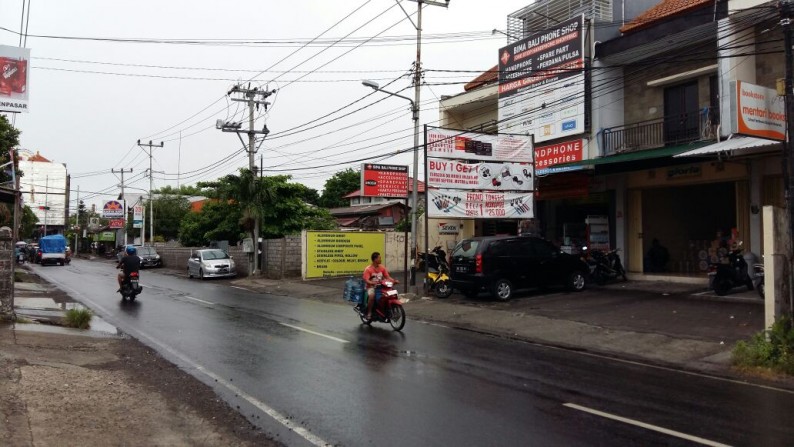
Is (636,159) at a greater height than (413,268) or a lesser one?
greater

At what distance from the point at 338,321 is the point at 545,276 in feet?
21.6

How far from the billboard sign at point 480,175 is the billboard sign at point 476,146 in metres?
0.22

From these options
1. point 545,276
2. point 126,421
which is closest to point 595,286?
point 545,276

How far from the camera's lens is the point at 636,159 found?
16031 mm

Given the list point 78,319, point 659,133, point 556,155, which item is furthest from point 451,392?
point 556,155

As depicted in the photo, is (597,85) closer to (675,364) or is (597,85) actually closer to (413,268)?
(413,268)

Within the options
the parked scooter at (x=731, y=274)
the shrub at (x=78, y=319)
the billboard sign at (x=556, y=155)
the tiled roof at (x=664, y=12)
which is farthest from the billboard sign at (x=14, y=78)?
the parked scooter at (x=731, y=274)

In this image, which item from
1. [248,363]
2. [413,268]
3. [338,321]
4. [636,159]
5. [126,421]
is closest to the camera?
[126,421]

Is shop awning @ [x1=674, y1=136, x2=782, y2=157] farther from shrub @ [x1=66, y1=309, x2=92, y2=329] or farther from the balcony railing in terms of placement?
shrub @ [x1=66, y1=309, x2=92, y2=329]

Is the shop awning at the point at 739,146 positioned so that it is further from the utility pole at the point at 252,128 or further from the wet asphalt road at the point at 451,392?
the utility pole at the point at 252,128

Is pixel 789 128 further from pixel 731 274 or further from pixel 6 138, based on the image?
pixel 6 138

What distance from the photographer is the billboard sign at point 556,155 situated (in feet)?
65.2

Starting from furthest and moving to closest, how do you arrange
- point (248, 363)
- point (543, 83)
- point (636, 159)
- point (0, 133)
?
point (0, 133) → point (543, 83) → point (636, 159) → point (248, 363)

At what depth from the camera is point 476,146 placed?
18141mm
